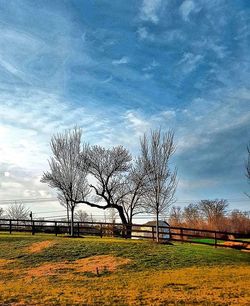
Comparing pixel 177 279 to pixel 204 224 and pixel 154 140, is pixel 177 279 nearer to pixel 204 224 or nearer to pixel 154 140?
pixel 154 140

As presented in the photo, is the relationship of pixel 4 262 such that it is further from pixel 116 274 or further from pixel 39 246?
pixel 116 274

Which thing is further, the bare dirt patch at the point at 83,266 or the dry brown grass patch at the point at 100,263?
the dry brown grass patch at the point at 100,263

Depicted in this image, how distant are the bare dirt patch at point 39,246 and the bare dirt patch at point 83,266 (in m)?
4.27

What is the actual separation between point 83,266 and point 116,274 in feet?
9.69

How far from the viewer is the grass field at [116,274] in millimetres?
12883

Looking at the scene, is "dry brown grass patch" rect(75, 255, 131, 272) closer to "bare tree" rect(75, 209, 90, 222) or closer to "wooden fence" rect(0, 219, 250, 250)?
"wooden fence" rect(0, 219, 250, 250)

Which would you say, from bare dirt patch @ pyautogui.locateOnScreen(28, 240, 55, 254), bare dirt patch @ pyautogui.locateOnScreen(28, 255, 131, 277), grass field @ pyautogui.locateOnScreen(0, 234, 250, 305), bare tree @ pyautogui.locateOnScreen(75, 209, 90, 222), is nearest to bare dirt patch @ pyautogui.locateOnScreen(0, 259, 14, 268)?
grass field @ pyautogui.locateOnScreen(0, 234, 250, 305)

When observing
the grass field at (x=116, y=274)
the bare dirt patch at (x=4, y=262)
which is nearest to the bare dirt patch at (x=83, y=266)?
the grass field at (x=116, y=274)

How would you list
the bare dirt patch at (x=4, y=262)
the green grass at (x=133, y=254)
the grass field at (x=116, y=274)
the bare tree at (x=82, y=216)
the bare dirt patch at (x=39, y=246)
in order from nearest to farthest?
the grass field at (x=116, y=274) → the green grass at (x=133, y=254) → the bare dirt patch at (x=4, y=262) → the bare dirt patch at (x=39, y=246) → the bare tree at (x=82, y=216)

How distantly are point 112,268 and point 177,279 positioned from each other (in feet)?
13.9

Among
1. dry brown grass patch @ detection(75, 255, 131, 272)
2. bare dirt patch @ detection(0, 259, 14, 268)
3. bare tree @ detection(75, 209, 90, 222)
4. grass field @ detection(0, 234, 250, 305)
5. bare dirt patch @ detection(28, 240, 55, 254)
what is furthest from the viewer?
bare tree @ detection(75, 209, 90, 222)

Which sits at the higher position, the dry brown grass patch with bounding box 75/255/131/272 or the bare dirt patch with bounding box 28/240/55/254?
the bare dirt patch with bounding box 28/240/55/254

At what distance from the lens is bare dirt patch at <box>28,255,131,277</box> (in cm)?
1903

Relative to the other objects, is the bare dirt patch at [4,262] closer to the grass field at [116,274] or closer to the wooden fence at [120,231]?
the grass field at [116,274]
